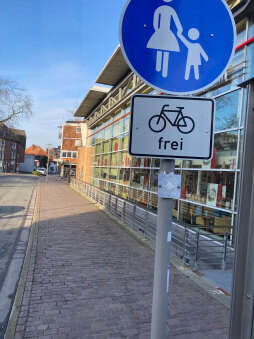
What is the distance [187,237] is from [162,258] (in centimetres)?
396

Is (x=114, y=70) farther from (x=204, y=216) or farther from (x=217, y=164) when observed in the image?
(x=204, y=216)

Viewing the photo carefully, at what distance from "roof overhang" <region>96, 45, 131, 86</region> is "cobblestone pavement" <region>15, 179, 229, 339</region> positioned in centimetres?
862

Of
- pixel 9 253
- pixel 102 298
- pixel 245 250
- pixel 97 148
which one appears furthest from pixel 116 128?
pixel 245 250

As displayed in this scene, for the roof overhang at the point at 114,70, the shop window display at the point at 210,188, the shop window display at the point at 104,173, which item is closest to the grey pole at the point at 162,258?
the shop window display at the point at 210,188

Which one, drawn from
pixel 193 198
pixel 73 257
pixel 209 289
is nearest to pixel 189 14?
pixel 209 289

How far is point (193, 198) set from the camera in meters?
7.83

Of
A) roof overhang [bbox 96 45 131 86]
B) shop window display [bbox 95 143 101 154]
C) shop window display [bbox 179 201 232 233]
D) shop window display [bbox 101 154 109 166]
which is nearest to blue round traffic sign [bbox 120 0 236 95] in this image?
shop window display [bbox 179 201 232 233]

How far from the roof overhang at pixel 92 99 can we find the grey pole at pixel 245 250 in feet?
52.1

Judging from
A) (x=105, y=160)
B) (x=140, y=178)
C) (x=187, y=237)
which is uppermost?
(x=105, y=160)

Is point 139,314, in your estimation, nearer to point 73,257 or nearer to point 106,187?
point 73,257

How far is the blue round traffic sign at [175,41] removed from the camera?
5.16 feet

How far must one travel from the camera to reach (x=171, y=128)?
152cm

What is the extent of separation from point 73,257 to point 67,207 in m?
7.35

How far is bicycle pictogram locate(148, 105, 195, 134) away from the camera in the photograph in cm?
152
